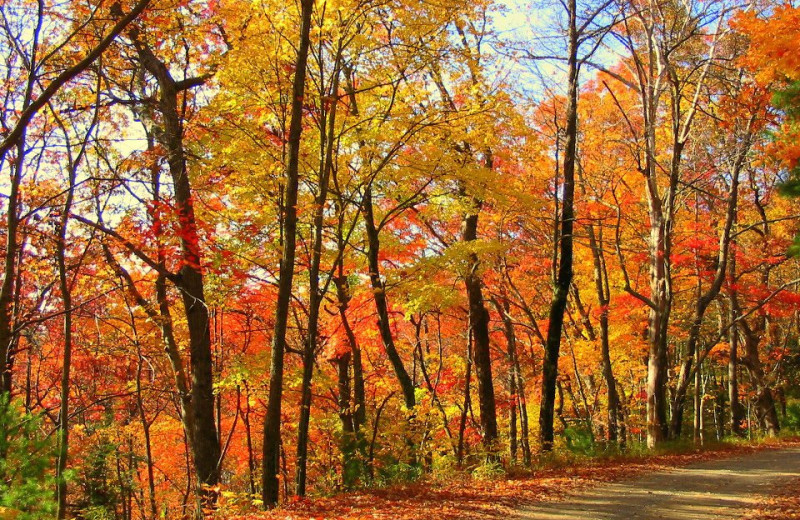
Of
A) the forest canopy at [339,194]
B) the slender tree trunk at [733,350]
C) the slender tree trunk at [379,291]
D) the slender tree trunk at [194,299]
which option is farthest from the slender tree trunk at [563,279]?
the slender tree trunk at [733,350]

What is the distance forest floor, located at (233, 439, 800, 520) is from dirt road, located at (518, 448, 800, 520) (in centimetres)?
1

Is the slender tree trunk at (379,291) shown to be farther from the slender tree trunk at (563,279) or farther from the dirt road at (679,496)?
the dirt road at (679,496)

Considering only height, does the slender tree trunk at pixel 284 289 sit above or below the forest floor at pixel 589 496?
above

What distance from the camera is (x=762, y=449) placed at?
13.3 m

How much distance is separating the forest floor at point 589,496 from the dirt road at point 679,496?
0.01 metres

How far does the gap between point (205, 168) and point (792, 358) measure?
2207 centimetres

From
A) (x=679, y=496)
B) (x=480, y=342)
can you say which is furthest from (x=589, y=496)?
(x=480, y=342)

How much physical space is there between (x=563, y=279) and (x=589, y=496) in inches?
189

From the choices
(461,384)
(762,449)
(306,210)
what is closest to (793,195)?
(306,210)

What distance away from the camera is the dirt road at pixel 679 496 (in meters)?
5.97

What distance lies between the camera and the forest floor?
602 cm

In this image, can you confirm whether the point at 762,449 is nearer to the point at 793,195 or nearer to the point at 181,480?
the point at 793,195

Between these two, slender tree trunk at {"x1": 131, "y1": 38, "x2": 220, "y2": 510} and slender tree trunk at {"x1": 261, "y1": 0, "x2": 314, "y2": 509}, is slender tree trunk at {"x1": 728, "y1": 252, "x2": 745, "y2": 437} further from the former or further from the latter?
slender tree trunk at {"x1": 131, "y1": 38, "x2": 220, "y2": 510}

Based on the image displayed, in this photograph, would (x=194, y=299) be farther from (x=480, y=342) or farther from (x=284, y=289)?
(x=480, y=342)
